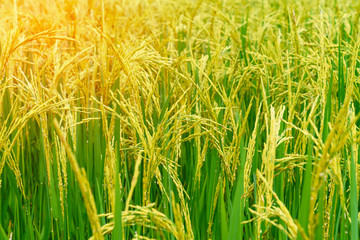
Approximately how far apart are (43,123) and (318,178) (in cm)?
74

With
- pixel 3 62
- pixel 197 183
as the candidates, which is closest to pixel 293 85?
pixel 197 183

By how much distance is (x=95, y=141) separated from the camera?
132 centimetres

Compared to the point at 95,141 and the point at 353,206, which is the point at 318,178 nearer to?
the point at 353,206

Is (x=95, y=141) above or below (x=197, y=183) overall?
above

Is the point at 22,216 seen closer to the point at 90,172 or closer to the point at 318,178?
the point at 90,172

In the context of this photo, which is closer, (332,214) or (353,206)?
(353,206)

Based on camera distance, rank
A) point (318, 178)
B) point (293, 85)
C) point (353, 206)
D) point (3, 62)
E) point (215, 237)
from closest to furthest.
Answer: point (318, 178) → point (353, 206) → point (3, 62) → point (215, 237) → point (293, 85)

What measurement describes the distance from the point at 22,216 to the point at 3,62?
1.43 feet

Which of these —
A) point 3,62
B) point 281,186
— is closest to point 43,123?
point 3,62

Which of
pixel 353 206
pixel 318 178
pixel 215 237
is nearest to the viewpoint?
pixel 318 178

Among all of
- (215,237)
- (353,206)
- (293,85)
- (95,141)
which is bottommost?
(215,237)

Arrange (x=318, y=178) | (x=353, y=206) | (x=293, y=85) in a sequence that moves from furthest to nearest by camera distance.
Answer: (x=293, y=85) → (x=353, y=206) → (x=318, y=178)

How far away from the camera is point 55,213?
45.5 inches

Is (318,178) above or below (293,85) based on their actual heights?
below
